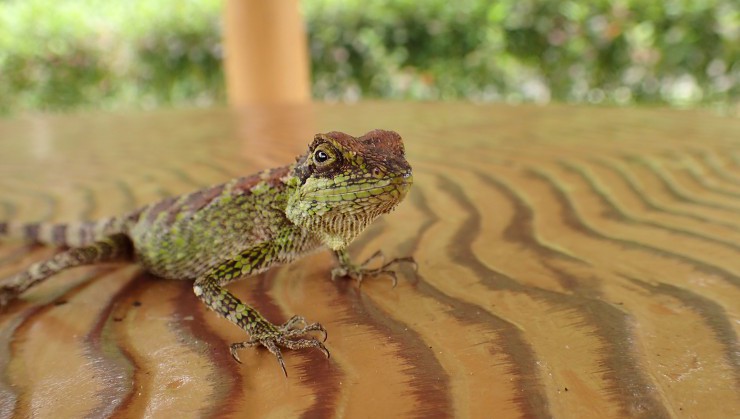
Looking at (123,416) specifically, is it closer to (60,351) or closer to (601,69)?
(60,351)

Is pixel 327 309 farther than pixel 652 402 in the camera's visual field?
Yes

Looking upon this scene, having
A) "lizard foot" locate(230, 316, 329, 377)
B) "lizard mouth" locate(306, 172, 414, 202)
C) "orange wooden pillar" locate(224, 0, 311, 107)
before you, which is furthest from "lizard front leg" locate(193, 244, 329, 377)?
"orange wooden pillar" locate(224, 0, 311, 107)

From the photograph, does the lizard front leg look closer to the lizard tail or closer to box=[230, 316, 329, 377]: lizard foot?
box=[230, 316, 329, 377]: lizard foot

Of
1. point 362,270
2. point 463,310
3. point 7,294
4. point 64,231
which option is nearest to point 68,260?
point 7,294

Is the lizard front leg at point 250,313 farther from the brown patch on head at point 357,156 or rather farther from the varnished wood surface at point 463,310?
the brown patch on head at point 357,156

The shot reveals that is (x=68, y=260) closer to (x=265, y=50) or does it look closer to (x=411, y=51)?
(x=265, y=50)

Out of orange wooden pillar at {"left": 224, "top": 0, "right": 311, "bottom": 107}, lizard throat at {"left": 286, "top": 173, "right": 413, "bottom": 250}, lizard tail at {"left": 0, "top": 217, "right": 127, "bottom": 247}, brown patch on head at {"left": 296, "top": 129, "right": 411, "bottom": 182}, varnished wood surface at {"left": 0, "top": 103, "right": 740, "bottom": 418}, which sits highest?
orange wooden pillar at {"left": 224, "top": 0, "right": 311, "bottom": 107}

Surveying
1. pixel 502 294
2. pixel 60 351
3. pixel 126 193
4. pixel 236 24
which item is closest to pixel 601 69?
pixel 236 24
